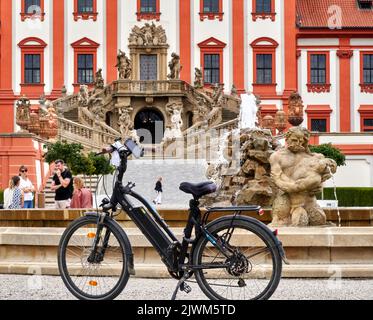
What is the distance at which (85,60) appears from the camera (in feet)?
150

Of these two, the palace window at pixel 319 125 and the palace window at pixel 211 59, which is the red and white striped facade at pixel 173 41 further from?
the palace window at pixel 319 125

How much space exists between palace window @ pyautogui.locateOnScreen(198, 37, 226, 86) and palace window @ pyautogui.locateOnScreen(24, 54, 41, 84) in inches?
349

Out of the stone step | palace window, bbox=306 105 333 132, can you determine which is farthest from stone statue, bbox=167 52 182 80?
the stone step

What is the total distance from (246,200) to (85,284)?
6.10 m

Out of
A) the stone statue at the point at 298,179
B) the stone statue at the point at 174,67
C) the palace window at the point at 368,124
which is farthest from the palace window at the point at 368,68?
the stone statue at the point at 298,179

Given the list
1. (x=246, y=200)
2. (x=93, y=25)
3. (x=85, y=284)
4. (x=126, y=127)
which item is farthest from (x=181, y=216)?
(x=93, y=25)

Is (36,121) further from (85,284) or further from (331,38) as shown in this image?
(85,284)

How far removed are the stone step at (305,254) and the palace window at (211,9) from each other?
122ft

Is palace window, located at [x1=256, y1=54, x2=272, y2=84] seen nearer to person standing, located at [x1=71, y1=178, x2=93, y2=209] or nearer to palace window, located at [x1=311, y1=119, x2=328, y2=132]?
palace window, located at [x1=311, y1=119, x2=328, y2=132]

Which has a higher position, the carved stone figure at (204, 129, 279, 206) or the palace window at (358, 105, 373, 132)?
the palace window at (358, 105, 373, 132)

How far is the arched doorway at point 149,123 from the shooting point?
145 feet

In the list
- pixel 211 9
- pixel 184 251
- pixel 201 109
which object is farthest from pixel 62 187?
pixel 211 9

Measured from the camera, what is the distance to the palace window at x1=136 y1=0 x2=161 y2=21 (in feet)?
150

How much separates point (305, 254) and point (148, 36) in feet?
120
